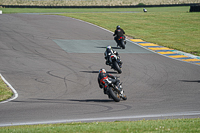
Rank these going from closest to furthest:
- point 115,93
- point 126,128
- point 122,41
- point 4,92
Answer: point 126,128
point 115,93
point 4,92
point 122,41

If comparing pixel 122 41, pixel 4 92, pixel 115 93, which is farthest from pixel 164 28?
pixel 4 92

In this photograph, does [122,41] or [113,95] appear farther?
[122,41]

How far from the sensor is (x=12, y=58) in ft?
75.4

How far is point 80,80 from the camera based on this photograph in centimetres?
1770

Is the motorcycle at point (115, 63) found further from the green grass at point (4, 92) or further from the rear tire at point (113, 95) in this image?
the green grass at point (4, 92)

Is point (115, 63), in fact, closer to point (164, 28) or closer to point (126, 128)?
point (126, 128)

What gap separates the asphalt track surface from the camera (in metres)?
11.6

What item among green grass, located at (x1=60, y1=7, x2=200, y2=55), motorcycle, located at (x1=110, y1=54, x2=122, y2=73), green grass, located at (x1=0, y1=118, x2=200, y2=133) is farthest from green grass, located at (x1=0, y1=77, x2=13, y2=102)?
green grass, located at (x1=60, y1=7, x2=200, y2=55)

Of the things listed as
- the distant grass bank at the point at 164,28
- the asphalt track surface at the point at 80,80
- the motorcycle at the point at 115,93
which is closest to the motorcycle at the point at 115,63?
the asphalt track surface at the point at 80,80

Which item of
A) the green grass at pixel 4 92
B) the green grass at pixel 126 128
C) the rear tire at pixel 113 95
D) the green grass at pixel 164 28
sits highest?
the green grass at pixel 126 128

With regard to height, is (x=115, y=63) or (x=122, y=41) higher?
(x=115, y=63)

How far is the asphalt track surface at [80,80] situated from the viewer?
11570 mm

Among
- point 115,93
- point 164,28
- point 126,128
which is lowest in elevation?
point 164,28

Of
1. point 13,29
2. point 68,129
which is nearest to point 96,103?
point 68,129
